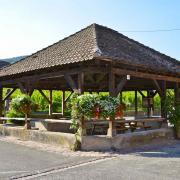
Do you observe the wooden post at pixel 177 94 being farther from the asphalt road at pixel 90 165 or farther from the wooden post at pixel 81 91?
the wooden post at pixel 81 91

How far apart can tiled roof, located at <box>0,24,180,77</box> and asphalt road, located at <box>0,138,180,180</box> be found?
3.13 meters

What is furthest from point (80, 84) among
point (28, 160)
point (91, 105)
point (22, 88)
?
point (22, 88)

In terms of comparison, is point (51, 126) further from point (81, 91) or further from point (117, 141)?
point (117, 141)

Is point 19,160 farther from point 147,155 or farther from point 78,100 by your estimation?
point 147,155

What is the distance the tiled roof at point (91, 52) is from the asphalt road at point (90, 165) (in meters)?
3.13

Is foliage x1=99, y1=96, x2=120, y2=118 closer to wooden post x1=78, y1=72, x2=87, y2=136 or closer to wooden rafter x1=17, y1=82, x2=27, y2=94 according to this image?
wooden post x1=78, y1=72, x2=87, y2=136

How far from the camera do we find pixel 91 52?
10492 mm

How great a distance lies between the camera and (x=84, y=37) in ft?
43.8

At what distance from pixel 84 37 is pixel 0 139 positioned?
5.42 meters

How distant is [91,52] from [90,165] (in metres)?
3.91

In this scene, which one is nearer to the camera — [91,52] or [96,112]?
[96,112]

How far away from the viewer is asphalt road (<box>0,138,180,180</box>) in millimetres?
7066

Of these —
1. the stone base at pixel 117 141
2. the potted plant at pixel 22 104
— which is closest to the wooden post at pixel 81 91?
the stone base at pixel 117 141

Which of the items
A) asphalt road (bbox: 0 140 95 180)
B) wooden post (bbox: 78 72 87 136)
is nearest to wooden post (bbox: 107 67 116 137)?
wooden post (bbox: 78 72 87 136)
